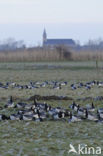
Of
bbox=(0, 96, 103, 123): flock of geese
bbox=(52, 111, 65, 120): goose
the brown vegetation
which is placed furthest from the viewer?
the brown vegetation

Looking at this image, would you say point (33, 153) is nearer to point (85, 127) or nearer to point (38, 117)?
point (85, 127)

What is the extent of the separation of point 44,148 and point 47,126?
2.75 metres

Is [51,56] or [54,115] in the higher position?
[51,56]

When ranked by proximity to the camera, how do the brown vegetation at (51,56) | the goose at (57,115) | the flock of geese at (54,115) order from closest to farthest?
the flock of geese at (54,115), the goose at (57,115), the brown vegetation at (51,56)

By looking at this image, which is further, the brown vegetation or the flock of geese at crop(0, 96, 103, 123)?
the brown vegetation

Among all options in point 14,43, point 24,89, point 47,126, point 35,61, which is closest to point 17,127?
point 47,126

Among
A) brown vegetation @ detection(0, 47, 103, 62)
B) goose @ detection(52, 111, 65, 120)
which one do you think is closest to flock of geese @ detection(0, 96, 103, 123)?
goose @ detection(52, 111, 65, 120)

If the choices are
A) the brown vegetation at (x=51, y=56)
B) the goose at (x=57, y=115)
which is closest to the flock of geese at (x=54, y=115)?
the goose at (x=57, y=115)

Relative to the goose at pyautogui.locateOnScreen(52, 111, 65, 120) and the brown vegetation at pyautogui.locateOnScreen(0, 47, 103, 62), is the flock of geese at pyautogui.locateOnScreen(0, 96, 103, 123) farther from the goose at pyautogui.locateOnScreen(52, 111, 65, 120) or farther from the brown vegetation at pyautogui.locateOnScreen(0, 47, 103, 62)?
the brown vegetation at pyautogui.locateOnScreen(0, 47, 103, 62)

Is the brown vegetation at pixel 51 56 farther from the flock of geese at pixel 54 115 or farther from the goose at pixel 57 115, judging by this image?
the goose at pixel 57 115

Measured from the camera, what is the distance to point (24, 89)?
22.1m

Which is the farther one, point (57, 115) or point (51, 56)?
point (51, 56)

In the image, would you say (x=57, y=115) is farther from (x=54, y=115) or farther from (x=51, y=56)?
(x=51, y=56)

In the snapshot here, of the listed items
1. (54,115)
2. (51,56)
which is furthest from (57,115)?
(51,56)
